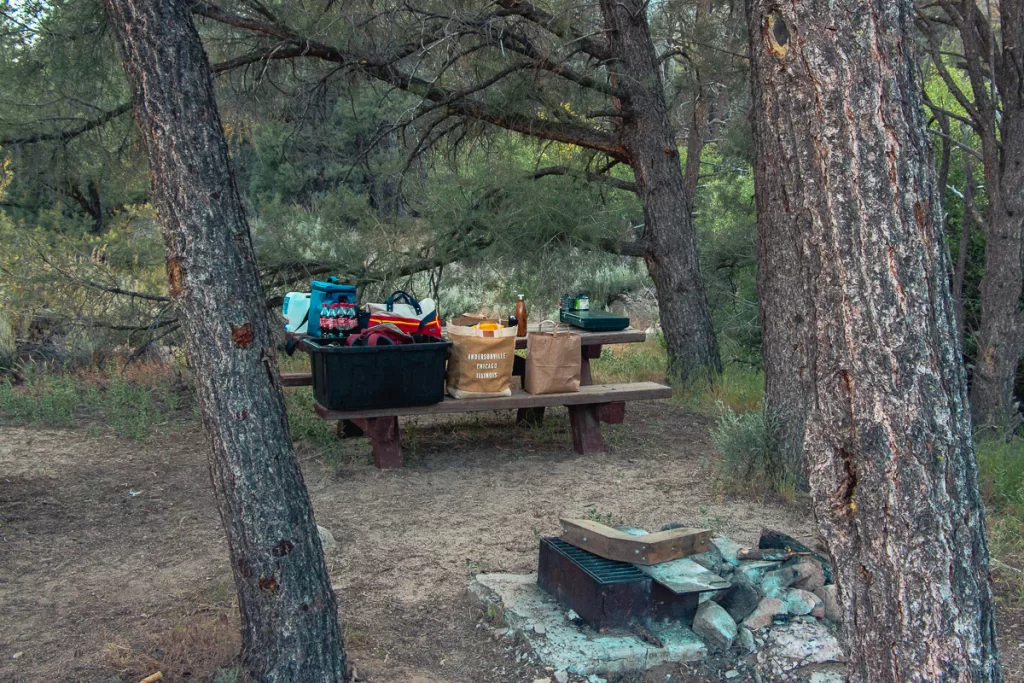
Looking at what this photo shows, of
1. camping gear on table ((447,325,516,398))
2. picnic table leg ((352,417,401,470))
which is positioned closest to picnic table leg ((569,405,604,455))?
camping gear on table ((447,325,516,398))

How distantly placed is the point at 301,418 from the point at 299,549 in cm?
430

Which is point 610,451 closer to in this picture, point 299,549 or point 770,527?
point 770,527

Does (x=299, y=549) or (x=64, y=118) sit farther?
(x=64, y=118)

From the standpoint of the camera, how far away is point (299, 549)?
3371mm

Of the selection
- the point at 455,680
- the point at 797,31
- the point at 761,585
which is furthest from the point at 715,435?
the point at 797,31

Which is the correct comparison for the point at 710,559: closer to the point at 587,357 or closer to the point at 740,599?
the point at 740,599

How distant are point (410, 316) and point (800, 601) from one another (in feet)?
10.7

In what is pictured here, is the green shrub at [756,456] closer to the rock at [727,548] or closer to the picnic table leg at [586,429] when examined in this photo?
the picnic table leg at [586,429]

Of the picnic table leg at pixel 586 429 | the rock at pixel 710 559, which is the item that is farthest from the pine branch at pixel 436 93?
the rock at pixel 710 559

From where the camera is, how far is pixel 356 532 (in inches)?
205

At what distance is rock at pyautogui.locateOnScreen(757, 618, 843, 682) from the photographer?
370 cm

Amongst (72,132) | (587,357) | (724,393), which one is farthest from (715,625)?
(72,132)

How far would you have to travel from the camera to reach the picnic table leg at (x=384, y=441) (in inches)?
251

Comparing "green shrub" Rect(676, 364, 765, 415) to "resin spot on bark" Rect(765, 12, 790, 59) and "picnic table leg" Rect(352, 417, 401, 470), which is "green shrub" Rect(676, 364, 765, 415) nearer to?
"picnic table leg" Rect(352, 417, 401, 470)
